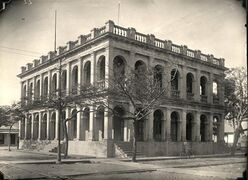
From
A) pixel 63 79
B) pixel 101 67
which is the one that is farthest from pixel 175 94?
pixel 63 79

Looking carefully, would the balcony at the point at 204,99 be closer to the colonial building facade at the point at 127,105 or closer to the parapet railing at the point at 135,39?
the colonial building facade at the point at 127,105

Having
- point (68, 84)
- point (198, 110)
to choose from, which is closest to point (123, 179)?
point (68, 84)

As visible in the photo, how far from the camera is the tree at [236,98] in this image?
22.2m

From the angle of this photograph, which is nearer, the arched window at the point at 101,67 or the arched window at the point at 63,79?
the arched window at the point at 101,67

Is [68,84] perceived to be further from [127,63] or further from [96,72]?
[127,63]

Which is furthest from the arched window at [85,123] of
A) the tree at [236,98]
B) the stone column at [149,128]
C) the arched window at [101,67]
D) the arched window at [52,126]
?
the tree at [236,98]

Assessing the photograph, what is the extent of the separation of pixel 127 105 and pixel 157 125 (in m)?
5.93

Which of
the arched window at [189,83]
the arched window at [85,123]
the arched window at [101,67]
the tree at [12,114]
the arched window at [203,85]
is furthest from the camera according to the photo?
the tree at [12,114]

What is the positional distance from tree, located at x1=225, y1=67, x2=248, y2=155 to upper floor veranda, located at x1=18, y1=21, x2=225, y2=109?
5.64 ft

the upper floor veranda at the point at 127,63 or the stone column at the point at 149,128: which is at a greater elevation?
the upper floor veranda at the point at 127,63

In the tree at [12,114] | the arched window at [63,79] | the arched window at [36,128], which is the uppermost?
the arched window at [63,79]

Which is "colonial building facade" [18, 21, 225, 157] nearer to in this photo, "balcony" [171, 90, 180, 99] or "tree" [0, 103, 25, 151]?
"balcony" [171, 90, 180, 99]

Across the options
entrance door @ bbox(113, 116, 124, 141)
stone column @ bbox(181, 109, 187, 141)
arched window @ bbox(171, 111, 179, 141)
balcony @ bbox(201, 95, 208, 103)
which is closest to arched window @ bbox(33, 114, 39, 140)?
entrance door @ bbox(113, 116, 124, 141)

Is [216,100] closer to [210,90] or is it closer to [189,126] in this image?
[210,90]
